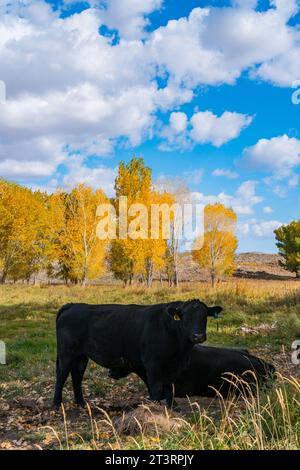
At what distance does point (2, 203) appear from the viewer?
42.2 meters

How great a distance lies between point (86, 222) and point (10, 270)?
12.1 m

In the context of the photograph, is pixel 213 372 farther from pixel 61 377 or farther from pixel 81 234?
pixel 81 234

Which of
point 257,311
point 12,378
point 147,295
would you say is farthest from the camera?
point 147,295

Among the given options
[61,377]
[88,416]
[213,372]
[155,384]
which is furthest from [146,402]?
[61,377]

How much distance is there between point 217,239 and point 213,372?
43.1 m

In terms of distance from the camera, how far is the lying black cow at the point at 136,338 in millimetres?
7484

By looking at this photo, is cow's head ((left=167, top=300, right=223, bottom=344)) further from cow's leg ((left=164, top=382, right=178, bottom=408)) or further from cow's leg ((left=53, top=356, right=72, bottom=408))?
cow's leg ((left=53, top=356, right=72, bottom=408))

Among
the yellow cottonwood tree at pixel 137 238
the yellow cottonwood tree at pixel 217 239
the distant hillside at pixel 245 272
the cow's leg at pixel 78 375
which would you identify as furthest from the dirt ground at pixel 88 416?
the distant hillside at pixel 245 272

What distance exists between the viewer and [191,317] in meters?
7.36

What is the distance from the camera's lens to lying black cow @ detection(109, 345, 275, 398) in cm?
810

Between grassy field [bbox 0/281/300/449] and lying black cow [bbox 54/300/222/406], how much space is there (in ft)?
1.92

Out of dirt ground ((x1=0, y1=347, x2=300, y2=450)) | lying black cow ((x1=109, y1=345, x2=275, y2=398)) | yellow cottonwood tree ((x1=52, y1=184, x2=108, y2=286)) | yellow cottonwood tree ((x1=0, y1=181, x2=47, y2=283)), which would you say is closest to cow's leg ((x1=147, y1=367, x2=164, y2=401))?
dirt ground ((x1=0, y1=347, x2=300, y2=450))
